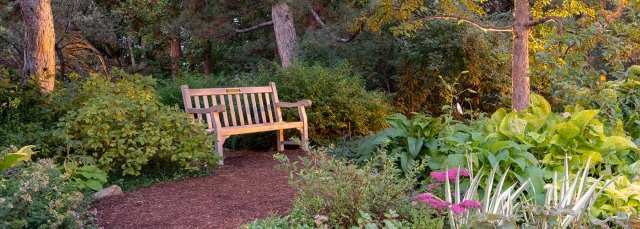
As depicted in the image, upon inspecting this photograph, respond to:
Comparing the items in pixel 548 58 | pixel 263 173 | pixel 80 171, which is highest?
pixel 548 58

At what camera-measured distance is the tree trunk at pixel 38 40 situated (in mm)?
6887

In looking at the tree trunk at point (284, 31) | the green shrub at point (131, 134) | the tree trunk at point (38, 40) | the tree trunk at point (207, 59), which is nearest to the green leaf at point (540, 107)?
the green shrub at point (131, 134)

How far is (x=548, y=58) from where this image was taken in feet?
17.0

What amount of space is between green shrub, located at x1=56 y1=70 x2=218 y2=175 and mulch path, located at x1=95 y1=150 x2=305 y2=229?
287 millimetres

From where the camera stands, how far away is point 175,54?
→ 71.8 feet

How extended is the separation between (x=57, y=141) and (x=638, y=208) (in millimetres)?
4699

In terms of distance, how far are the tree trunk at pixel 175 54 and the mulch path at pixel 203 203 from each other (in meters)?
16.4

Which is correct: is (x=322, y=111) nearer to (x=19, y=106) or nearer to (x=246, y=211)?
(x=19, y=106)

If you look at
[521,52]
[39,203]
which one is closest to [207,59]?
[521,52]

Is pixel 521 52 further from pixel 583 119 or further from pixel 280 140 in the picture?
pixel 583 119

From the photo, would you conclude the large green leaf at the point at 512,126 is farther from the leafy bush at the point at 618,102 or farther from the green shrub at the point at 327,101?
the green shrub at the point at 327,101

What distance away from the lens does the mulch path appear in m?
3.84

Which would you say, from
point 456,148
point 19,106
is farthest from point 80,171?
point 456,148

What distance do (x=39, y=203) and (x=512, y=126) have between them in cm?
302
